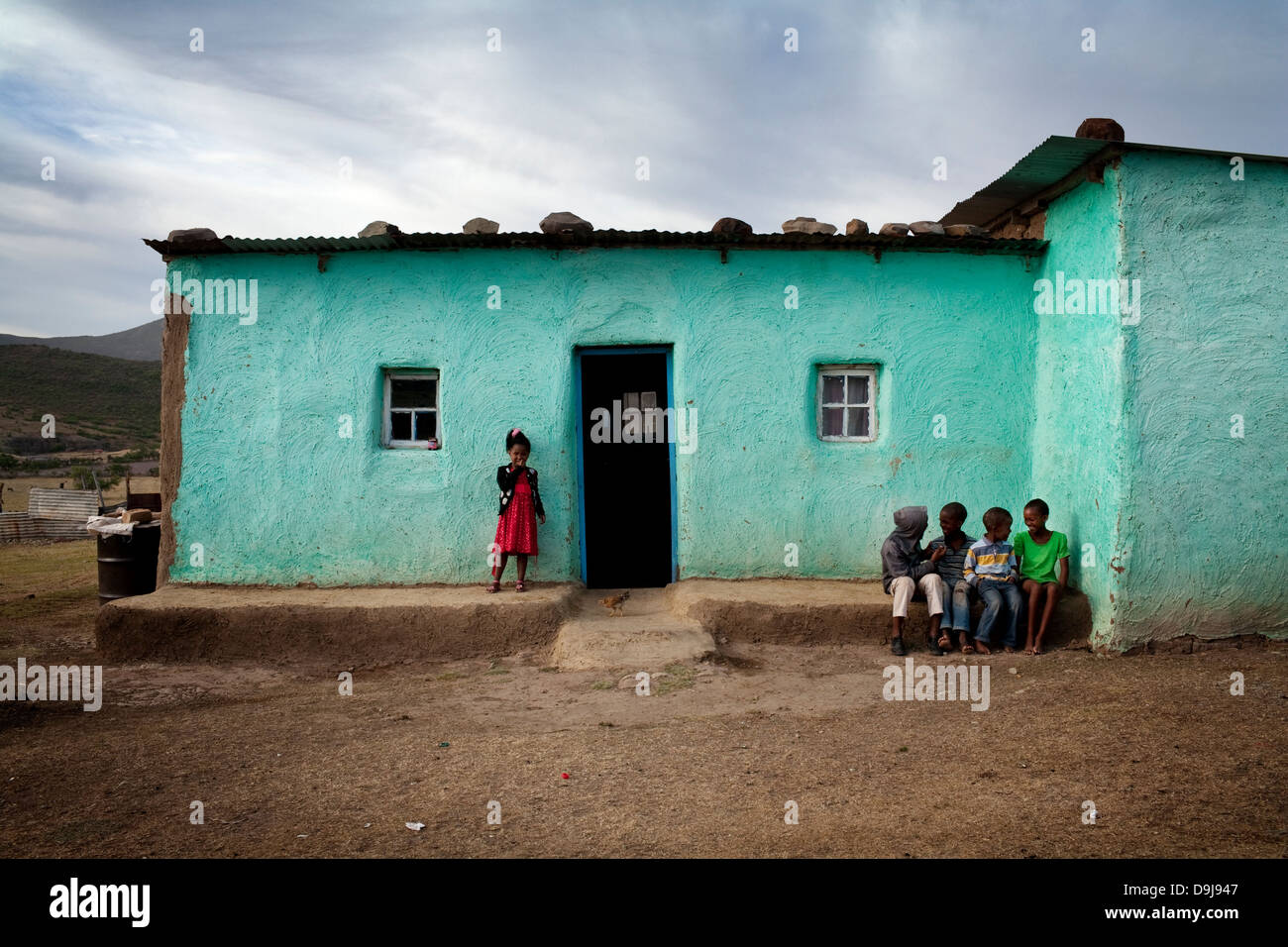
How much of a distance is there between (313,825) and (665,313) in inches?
208

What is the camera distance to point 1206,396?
657cm

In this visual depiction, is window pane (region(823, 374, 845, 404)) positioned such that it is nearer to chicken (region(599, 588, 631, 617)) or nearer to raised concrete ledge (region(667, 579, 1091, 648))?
raised concrete ledge (region(667, 579, 1091, 648))

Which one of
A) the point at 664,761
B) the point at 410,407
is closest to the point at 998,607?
the point at 664,761

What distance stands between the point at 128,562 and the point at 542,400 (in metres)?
4.38

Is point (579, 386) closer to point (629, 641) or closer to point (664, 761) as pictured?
point (629, 641)

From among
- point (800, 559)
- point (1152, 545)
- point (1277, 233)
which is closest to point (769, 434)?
point (800, 559)

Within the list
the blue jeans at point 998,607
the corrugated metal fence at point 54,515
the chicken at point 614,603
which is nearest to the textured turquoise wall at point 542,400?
the chicken at point 614,603

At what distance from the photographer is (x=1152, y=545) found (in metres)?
6.53

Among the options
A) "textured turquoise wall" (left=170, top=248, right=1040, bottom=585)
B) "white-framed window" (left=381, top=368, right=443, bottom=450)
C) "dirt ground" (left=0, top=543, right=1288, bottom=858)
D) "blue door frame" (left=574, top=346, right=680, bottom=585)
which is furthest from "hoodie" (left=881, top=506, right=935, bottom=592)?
"white-framed window" (left=381, top=368, right=443, bottom=450)

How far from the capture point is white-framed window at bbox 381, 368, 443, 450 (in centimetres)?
783

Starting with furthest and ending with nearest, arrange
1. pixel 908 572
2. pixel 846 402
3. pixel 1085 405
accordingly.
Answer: pixel 846 402 < pixel 1085 405 < pixel 908 572

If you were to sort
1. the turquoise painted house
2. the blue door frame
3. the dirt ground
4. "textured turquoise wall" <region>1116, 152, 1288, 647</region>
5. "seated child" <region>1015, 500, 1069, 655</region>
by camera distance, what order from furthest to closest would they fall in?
the blue door frame, the turquoise painted house, "seated child" <region>1015, 500, 1069, 655</region>, "textured turquoise wall" <region>1116, 152, 1288, 647</region>, the dirt ground

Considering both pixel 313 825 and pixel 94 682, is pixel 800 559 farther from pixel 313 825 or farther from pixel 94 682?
pixel 94 682

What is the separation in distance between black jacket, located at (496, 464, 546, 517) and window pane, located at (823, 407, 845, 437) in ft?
9.14
